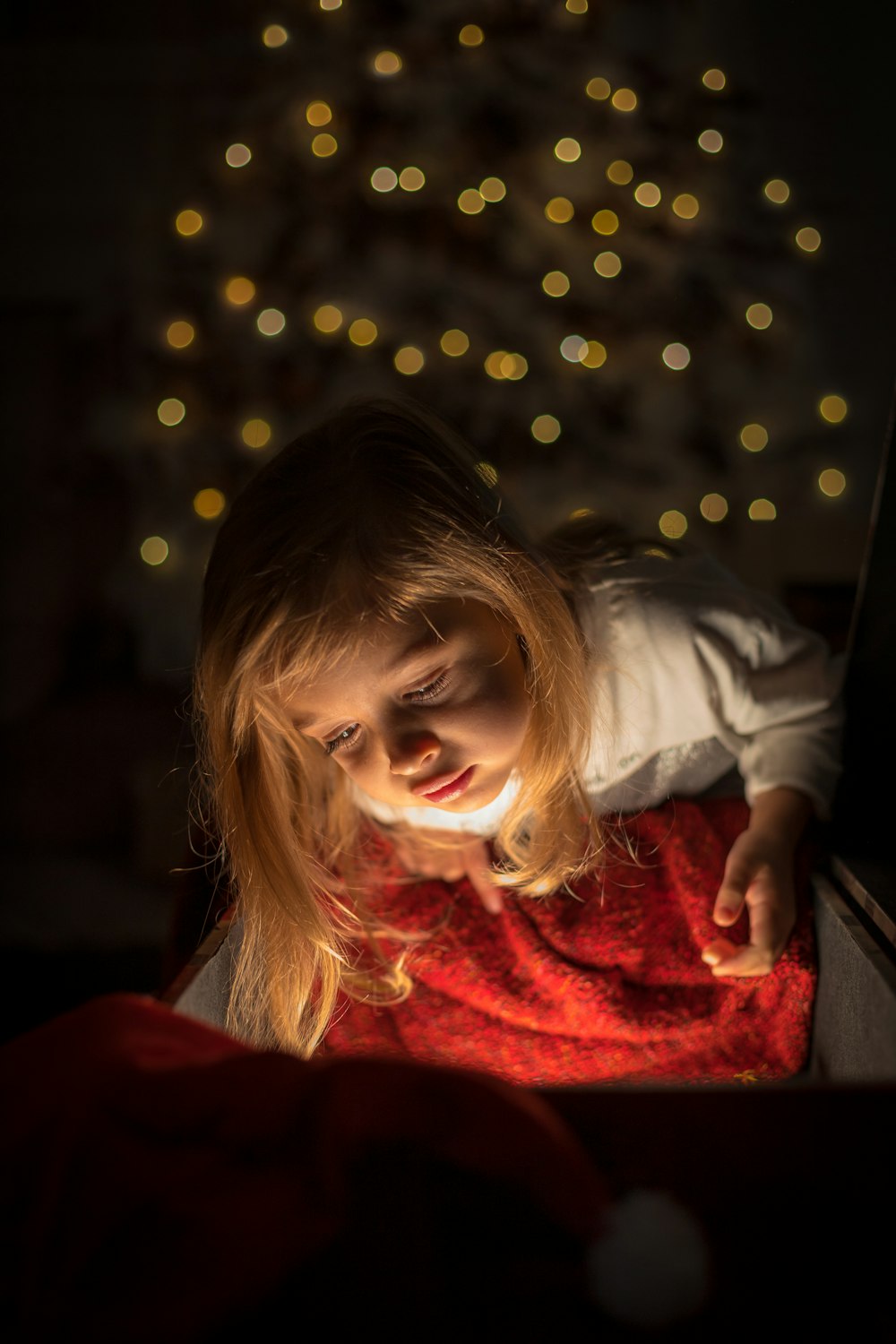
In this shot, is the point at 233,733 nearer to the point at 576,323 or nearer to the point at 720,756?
the point at 720,756

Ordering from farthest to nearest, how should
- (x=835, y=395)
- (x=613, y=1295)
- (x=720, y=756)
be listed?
(x=835, y=395) < (x=720, y=756) < (x=613, y=1295)

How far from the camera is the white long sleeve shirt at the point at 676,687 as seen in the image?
86cm

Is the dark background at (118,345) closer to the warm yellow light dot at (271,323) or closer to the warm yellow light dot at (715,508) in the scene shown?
the warm yellow light dot at (715,508)

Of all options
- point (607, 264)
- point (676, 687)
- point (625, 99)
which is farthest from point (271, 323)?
point (676, 687)

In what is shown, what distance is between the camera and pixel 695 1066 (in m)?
0.71

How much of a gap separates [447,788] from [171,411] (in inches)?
63.7

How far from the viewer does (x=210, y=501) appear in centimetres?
211

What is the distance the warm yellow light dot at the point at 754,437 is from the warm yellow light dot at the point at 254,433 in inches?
37.5

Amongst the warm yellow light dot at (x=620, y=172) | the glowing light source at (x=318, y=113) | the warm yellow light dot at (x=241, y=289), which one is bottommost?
the warm yellow light dot at (x=241, y=289)

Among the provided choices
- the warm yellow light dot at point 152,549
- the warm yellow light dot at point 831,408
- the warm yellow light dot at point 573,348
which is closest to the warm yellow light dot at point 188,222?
the warm yellow light dot at point 152,549

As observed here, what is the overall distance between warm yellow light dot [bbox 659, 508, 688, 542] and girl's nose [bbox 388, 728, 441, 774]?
146cm

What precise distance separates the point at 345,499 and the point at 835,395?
1600mm

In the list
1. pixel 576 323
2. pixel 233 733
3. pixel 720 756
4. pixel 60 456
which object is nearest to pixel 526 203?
pixel 576 323

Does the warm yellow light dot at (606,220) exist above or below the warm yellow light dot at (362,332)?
above
